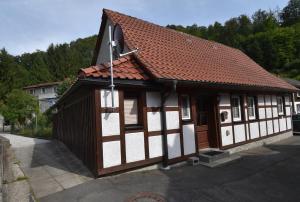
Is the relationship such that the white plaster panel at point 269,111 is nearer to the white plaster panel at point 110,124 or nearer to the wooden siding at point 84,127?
the white plaster panel at point 110,124

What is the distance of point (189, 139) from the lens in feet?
29.2

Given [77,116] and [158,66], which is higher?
[158,66]

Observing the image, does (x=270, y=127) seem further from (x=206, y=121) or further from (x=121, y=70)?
(x=121, y=70)

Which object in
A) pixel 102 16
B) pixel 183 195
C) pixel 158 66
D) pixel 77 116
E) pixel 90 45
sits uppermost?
pixel 90 45

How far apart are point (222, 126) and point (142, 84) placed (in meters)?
4.33

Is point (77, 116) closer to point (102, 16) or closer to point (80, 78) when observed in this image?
point (80, 78)

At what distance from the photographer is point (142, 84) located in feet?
25.4

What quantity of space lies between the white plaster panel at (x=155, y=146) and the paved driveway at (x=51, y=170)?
75.8 inches

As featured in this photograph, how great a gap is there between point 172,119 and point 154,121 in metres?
0.72

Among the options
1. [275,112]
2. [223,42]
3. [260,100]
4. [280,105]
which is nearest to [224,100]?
[260,100]

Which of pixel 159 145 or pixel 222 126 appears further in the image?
pixel 222 126

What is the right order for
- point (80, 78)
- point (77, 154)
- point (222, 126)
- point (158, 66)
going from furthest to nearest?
point (222, 126) → point (77, 154) → point (158, 66) → point (80, 78)

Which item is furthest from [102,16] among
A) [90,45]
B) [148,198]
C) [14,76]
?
[90,45]

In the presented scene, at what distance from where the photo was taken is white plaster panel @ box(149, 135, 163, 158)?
783cm
